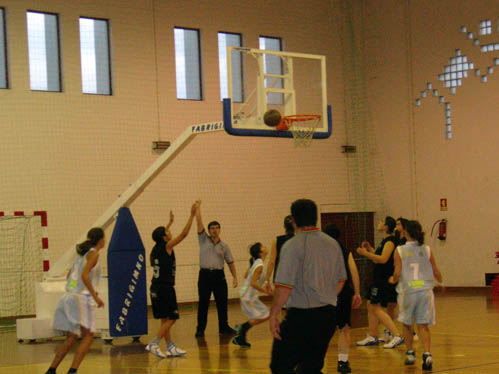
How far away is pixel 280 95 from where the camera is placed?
44.5ft

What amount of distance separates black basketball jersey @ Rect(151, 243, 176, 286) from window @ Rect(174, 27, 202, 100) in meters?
8.87

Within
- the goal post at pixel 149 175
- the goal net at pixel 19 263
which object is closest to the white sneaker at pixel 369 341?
the goal post at pixel 149 175

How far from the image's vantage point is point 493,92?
18.8 meters

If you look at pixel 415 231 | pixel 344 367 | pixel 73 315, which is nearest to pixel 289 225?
pixel 415 231

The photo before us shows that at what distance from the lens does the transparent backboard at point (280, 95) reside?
12.2m

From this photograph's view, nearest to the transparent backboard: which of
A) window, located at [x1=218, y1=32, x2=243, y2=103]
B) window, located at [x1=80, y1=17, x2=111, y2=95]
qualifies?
window, located at [x1=218, y1=32, x2=243, y2=103]

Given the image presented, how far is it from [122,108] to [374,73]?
752 cm

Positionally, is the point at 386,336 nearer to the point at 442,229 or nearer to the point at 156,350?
the point at 156,350

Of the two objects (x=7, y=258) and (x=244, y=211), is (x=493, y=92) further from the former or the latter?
(x=7, y=258)

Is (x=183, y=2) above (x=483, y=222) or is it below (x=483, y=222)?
above

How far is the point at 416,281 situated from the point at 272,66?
8058 millimetres

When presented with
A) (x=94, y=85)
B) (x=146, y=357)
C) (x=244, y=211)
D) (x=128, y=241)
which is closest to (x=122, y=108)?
(x=94, y=85)

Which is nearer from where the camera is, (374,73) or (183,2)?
(183,2)

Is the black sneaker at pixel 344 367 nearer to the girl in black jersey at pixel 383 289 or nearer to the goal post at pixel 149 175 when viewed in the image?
the girl in black jersey at pixel 383 289
